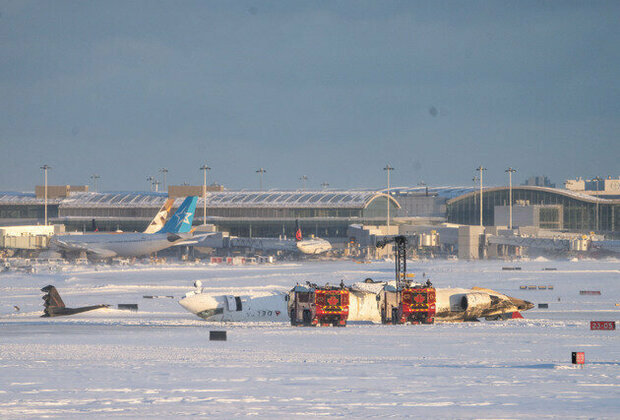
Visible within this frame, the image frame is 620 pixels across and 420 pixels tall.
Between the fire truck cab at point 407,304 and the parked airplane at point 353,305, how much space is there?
1168 mm

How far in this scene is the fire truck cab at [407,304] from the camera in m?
52.3

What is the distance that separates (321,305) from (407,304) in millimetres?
5326

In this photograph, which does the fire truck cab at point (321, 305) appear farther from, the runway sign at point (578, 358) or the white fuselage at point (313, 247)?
the white fuselage at point (313, 247)

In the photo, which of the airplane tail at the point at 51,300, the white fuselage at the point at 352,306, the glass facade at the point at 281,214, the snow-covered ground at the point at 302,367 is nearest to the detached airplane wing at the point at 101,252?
the glass facade at the point at 281,214

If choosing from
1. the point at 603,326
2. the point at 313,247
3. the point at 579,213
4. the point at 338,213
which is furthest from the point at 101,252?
the point at 579,213

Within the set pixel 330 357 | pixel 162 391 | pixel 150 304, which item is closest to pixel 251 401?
pixel 162 391

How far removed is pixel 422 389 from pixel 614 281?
6737 cm

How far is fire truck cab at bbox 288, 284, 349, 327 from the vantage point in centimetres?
5109

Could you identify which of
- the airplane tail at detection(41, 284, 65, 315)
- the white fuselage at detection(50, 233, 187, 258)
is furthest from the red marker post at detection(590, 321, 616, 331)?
the white fuselage at detection(50, 233, 187, 258)

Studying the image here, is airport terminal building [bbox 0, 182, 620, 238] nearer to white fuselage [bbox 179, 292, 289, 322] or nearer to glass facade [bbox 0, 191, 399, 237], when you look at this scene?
glass facade [bbox 0, 191, 399, 237]

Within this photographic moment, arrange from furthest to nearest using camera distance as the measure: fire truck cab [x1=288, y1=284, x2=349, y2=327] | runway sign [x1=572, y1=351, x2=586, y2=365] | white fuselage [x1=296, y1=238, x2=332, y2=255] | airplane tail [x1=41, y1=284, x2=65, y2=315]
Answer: white fuselage [x1=296, y1=238, x2=332, y2=255] → airplane tail [x1=41, y1=284, x2=65, y2=315] → fire truck cab [x1=288, y1=284, x2=349, y2=327] → runway sign [x1=572, y1=351, x2=586, y2=365]

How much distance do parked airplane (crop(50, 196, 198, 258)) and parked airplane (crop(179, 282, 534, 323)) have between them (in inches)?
3332

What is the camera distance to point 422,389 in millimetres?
28859

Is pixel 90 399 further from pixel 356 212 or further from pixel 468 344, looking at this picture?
pixel 356 212
